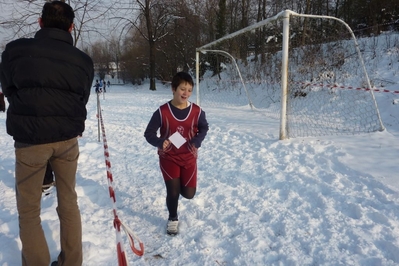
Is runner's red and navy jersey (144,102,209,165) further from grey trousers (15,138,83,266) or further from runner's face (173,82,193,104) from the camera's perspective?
grey trousers (15,138,83,266)

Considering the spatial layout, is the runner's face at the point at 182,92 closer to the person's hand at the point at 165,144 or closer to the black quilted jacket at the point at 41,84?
the person's hand at the point at 165,144

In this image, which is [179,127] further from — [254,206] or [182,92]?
[254,206]

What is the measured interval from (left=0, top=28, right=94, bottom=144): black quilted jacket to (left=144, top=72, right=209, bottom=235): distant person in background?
0.97 metres

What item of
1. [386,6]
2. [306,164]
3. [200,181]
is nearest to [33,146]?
[200,181]

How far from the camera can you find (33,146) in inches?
76.1

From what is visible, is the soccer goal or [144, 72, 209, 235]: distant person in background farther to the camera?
the soccer goal

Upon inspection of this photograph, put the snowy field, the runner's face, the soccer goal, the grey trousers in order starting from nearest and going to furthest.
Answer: the grey trousers < the snowy field < the runner's face < the soccer goal

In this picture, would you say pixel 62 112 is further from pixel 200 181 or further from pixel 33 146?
pixel 200 181

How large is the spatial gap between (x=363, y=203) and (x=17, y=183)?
3.42 meters

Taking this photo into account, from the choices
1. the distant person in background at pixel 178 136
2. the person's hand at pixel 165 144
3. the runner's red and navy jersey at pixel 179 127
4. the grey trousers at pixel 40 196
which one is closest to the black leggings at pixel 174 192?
the distant person in background at pixel 178 136

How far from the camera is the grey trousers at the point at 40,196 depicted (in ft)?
6.42

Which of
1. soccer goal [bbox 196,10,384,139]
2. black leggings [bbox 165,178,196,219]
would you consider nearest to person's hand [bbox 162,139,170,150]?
black leggings [bbox 165,178,196,219]

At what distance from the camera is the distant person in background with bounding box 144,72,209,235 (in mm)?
2834

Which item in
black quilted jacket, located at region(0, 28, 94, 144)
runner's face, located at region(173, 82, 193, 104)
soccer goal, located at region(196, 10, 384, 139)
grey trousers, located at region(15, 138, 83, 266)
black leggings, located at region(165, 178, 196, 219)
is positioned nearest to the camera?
black quilted jacket, located at region(0, 28, 94, 144)
